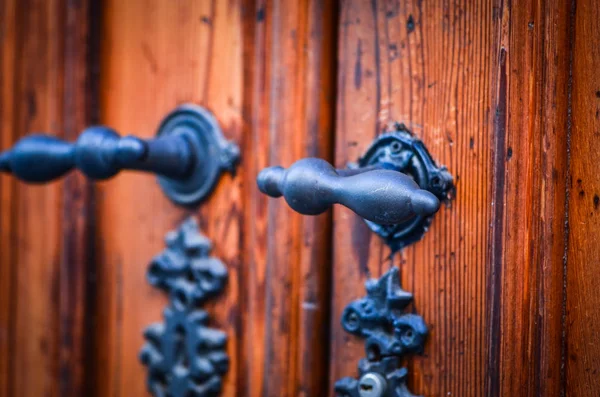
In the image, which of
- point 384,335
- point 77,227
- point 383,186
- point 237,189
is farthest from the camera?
point 77,227

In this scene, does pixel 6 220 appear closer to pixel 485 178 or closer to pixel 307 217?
pixel 307 217

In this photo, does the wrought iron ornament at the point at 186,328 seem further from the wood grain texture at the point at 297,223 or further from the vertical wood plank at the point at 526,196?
the vertical wood plank at the point at 526,196

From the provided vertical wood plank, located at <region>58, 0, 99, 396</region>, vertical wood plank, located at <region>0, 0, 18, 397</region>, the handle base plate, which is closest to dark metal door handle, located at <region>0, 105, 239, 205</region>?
the handle base plate

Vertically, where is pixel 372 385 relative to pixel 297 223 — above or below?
Result: below

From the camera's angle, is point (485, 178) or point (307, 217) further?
point (307, 217)

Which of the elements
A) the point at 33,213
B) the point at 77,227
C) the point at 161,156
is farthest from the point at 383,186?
the point at 33,213

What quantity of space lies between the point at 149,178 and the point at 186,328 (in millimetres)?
183

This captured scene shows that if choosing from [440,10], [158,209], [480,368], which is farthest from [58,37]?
[480,368]

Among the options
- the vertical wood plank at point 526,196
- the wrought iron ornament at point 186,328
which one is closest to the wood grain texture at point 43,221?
the wrought iron ornament at point 186,328

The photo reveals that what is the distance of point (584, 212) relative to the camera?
0.40m

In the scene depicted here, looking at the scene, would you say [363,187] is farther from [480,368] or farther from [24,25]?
[24,25]

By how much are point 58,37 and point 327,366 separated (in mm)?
551

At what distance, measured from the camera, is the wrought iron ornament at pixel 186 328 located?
0.58 metres

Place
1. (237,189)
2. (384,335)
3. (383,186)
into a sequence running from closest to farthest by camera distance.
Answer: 1. (383,186)
2. (384,335)
3. (237,189)
